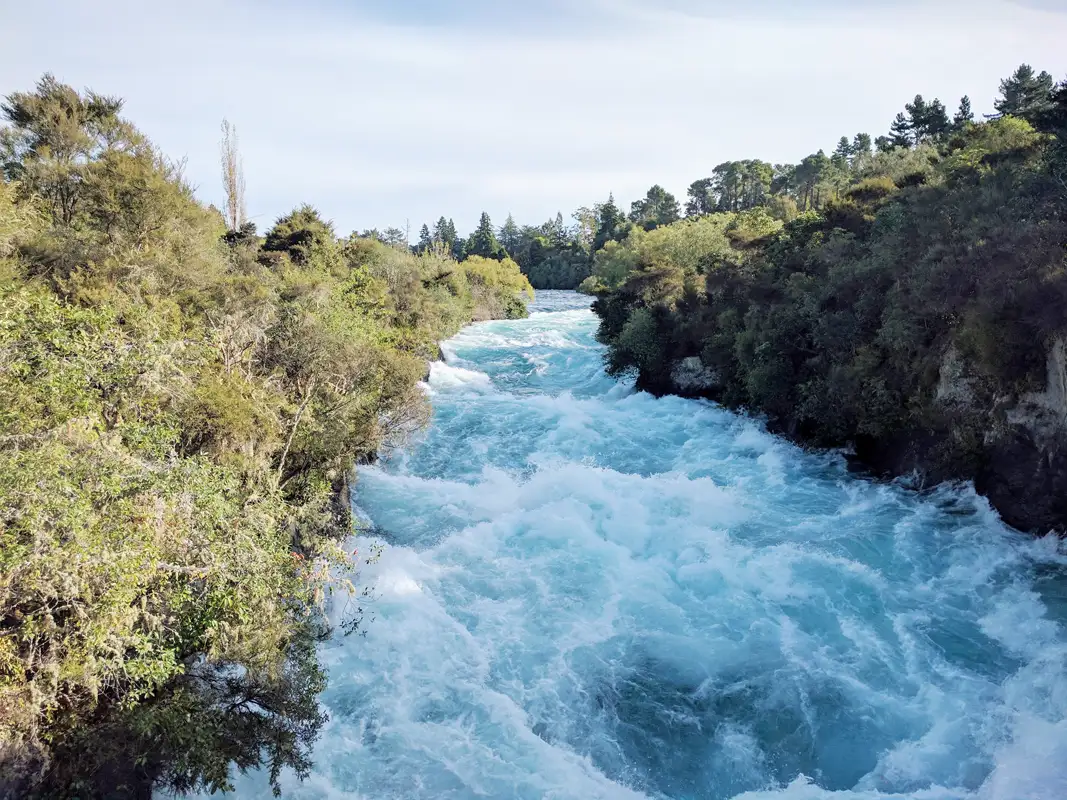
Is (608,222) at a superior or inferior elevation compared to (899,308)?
superior

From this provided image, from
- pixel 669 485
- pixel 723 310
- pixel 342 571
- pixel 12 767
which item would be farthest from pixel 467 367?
pixel 12 767

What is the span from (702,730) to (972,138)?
24963mm

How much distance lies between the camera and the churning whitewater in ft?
30.0

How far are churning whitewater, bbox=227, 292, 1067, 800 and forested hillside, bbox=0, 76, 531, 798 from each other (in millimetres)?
1675

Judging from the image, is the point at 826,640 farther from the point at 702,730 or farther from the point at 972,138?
the point at 972,138

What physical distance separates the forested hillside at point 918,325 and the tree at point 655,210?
60.3 metres

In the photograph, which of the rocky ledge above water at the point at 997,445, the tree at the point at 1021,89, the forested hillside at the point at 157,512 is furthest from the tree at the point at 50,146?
the tree at the point at 1021,89

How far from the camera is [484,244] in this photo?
110 metres

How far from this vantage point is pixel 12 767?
6.08 meters

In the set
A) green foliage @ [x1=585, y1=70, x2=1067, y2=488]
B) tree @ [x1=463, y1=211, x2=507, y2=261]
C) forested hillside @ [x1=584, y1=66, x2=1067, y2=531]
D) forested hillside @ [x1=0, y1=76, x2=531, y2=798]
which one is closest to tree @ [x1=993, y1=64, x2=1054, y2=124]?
forested hillside @ [x1=584, y1=66, x2=1067, y2=531]

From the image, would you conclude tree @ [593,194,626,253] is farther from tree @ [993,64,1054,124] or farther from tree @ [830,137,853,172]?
tree @ [993,64,1054,124]

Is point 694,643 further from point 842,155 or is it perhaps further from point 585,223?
point 585,223

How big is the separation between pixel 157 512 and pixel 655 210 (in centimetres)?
10089

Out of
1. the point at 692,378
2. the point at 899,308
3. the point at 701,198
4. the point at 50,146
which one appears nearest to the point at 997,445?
the point at 899,308
